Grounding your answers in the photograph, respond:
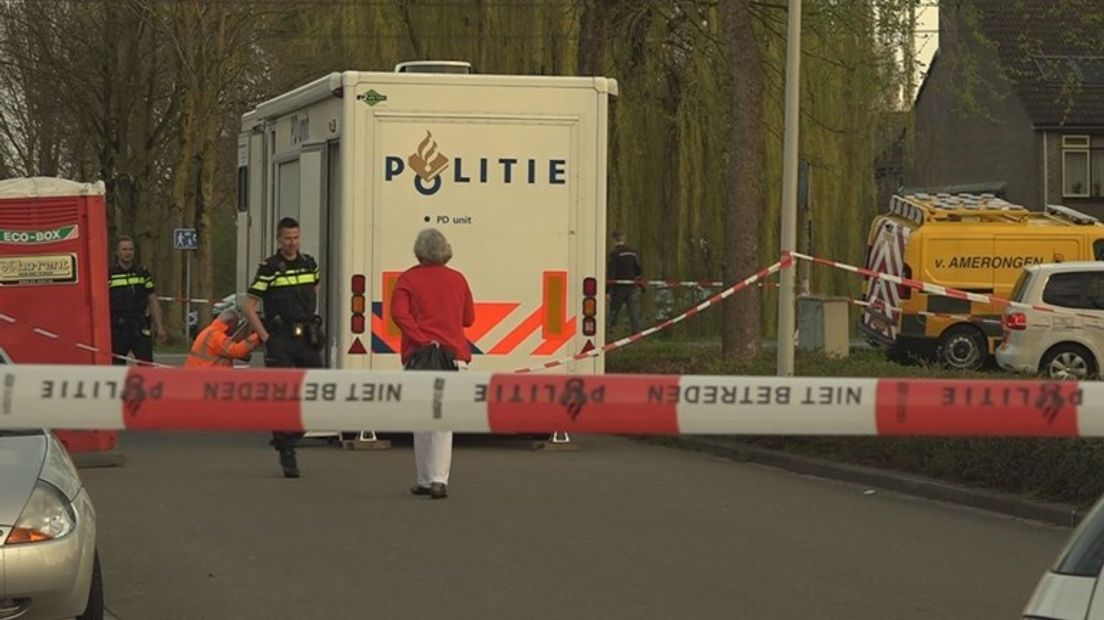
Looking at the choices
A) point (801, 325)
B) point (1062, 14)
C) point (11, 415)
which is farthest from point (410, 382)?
point (801, 325)

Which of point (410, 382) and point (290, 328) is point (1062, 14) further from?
point (410, 382)

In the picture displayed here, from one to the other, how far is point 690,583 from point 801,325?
1837 centimetres

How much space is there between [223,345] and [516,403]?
12068mm

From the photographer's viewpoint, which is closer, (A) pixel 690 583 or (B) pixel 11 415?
(B) pixel 11 415

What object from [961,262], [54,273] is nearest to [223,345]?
[54,273]

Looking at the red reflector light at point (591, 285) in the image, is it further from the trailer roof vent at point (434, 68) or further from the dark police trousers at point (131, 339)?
the dark police trousers at point (131, 339)

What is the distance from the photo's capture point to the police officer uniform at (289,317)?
574 inches

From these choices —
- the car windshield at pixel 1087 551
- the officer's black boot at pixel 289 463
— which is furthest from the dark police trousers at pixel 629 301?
the car windshield at pixel 1087 551

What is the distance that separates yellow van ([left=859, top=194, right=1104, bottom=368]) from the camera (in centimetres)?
2819

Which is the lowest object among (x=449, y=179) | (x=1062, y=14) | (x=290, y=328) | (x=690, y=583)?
(x=690, y=583)

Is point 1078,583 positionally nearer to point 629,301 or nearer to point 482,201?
point 482,201

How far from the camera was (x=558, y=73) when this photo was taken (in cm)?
3203

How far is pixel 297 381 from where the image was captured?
557cm

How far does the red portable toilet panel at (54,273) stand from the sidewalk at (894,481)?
502cm
